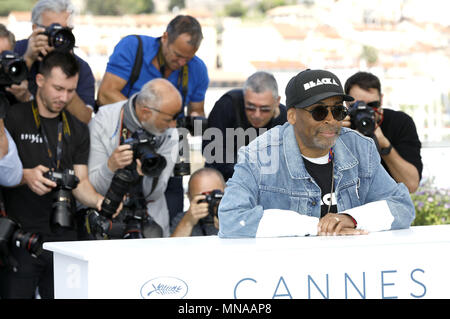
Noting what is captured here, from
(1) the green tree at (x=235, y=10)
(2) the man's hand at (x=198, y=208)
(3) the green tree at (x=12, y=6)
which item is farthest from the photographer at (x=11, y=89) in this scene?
(1) the green tree at (x=235, y=10)

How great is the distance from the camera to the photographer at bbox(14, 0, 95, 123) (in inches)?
177

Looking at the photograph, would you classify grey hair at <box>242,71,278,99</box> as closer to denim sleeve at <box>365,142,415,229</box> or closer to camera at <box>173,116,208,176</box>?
camera at <box>173,116,208,176</box>

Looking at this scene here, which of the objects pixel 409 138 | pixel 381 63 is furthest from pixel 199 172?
pixel 381 63

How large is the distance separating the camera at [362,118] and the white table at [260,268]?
1.88 metres

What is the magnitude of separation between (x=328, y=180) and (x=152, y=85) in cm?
181

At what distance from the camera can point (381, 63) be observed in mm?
52906

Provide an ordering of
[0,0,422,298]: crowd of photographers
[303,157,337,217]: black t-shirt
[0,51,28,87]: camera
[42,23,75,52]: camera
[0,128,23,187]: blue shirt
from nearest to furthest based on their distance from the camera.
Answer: [303,157,337,217]: black t-shirt
[0,51,28,87]: camera
[0,128,23,187]: blue shirt
[0,0,422,298]: crowd of photographers
[42,23,75,52]: camera

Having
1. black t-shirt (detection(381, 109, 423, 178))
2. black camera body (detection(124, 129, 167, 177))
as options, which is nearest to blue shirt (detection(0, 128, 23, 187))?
black camera body (detection(124, 129, 167, 177))

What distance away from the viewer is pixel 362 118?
14.1 feet

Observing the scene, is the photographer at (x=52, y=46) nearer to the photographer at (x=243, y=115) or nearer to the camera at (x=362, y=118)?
the photographer at (x=243, y=115)

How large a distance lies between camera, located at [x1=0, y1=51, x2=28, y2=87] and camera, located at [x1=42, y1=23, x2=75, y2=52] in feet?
1.58

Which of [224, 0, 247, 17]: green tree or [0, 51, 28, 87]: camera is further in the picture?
[224, 0, 247, 17]: green tree

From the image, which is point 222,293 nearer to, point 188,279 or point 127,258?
point 188,279

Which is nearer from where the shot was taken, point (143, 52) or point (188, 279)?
point (188, 279)
